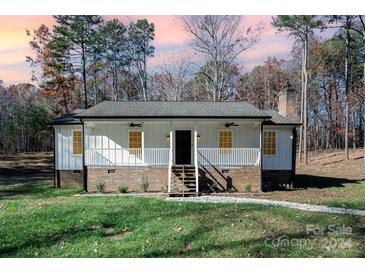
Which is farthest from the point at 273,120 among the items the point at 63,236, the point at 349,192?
the point at 63,236

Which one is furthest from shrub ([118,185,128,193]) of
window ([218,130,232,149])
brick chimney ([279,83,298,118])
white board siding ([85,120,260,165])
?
brick chimney ([279,83,298,118])

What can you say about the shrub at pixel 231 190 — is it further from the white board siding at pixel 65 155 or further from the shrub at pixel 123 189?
the white board siding at pixel 65 155

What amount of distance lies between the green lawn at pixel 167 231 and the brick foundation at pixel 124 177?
4110mm

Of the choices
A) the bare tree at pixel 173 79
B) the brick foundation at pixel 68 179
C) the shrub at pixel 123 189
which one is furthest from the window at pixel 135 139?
the bare tree at pixel 173 79

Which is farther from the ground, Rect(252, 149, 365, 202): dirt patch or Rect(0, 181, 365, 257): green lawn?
Rect(0, 181, 365, 257): green lawn

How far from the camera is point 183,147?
15.9m

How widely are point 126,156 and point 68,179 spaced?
3442 millimetres

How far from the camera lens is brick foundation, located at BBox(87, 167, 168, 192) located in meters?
14.3

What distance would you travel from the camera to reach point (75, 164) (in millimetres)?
16219

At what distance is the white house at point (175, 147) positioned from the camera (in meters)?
14.1

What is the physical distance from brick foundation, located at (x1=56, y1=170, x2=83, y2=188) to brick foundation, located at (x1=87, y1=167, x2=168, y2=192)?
7.15 feet

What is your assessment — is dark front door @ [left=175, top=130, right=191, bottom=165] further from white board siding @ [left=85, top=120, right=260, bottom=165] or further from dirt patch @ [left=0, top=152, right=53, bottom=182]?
dirt patch @ [left=0, top=152, right=53, bottom=182]

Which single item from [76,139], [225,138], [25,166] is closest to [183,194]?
[225,138]

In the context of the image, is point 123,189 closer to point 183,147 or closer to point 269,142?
point 183,147
